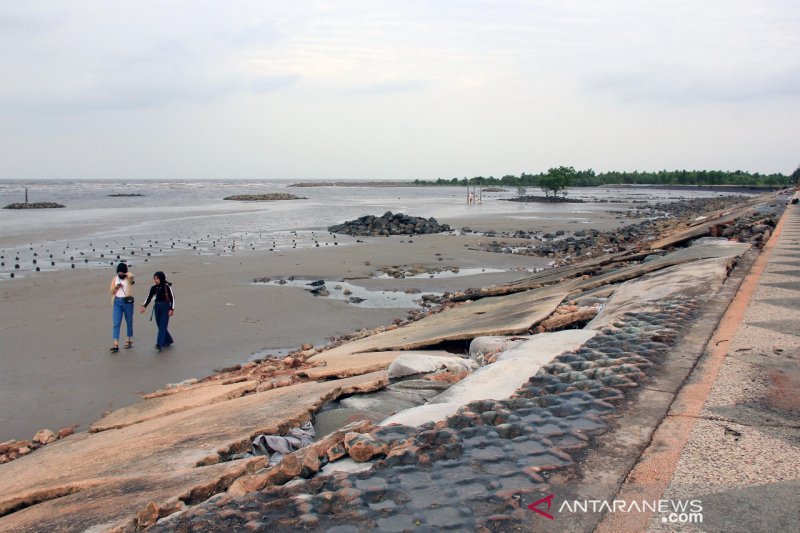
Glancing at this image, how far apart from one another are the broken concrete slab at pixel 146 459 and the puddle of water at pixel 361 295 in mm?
7287

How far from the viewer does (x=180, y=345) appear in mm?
9195

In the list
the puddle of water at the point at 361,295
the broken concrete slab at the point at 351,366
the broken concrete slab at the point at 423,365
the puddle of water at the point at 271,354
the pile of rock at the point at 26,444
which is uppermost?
the broken concrete slab at the point at 423,365

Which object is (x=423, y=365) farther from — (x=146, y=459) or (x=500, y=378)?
(x=146, y=459)

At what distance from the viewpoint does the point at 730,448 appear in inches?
109

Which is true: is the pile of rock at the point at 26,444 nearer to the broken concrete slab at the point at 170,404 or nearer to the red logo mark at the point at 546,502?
the broken concrete slab at the point at 170,404

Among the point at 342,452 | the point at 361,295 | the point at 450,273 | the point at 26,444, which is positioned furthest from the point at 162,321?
the point at 450,273

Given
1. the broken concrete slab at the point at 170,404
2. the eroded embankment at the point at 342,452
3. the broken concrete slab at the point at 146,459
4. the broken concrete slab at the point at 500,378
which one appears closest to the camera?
the eroded embankment at the point at 342,452

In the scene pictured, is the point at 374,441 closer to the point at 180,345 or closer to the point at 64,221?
the point at 180,345

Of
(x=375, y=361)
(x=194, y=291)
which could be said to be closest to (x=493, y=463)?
(x=375, y=361)

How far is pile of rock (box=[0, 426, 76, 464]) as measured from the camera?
202 inches

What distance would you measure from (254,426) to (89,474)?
3.52 ft

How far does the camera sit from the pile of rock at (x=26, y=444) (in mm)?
5123

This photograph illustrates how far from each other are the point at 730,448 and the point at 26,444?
5.60 metres

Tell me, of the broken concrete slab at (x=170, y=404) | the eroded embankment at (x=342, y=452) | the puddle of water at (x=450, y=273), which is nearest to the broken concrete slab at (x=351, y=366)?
the eroded embankment at (x=342, y=452)
